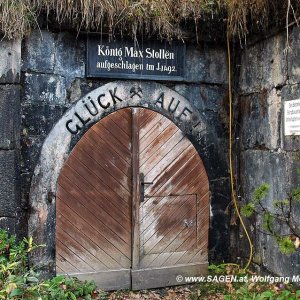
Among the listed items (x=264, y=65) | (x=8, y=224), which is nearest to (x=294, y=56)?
(x=264, y=65)

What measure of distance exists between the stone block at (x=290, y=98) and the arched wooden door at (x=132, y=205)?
1052 mm

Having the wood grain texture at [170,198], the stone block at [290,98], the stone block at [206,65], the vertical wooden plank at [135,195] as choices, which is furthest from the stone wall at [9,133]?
the stone block at [290,98]

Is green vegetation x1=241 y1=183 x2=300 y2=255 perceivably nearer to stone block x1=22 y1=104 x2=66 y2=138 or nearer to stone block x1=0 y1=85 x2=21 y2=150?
stone block x1=22 y1=104 x2=66 y2=138

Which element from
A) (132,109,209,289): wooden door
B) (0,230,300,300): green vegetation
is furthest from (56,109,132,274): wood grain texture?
(0,230,300,300): green vegetation

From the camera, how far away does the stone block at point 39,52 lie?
4410 mm

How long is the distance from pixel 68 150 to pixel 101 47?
1105 millimetres

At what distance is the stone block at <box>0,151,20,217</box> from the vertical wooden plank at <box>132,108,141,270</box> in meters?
1.21

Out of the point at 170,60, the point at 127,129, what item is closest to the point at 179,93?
the point at 170,60

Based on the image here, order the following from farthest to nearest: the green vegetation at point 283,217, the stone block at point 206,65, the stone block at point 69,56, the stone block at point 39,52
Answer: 1. the stone block at point 206,65
2. the stone block at point 69,56
3. the stone block at point 39,52
4. the green vegetation at point 283,217

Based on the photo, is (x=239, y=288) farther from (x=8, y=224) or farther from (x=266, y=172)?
(x=8, y=224)

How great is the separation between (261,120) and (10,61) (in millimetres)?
2583

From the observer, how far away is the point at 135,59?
4816 millimetres

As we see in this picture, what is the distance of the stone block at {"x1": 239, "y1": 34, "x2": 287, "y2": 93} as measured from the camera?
446 centimetres
